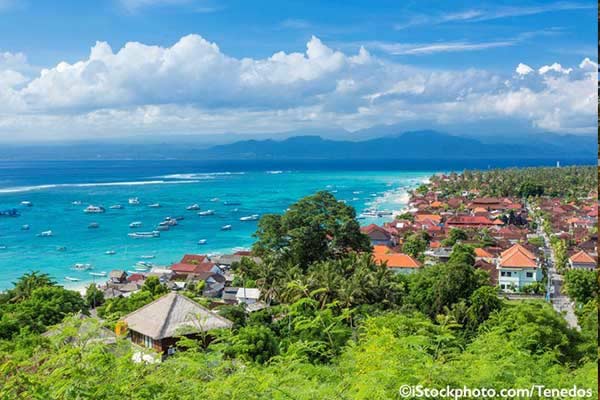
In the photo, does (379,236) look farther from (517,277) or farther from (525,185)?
(525,185)

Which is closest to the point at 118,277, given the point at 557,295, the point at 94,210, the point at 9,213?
the point at 557,295

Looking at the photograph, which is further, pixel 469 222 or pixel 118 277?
pixel 469 222

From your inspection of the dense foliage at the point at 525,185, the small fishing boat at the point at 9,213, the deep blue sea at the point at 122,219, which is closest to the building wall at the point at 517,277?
the deep blue sea at the point at 122,219

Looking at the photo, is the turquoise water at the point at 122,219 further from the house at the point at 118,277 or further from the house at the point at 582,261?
the house at the point at 582,261

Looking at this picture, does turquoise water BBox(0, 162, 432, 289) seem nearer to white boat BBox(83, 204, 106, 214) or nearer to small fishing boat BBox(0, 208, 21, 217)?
white boat BBox(83, 204, 106, 214)

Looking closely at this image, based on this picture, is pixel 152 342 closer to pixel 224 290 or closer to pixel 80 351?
pixel 80 351

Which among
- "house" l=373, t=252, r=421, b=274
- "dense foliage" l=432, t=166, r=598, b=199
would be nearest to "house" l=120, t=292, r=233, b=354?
"house" l=373, t=252, r=421, b=274
